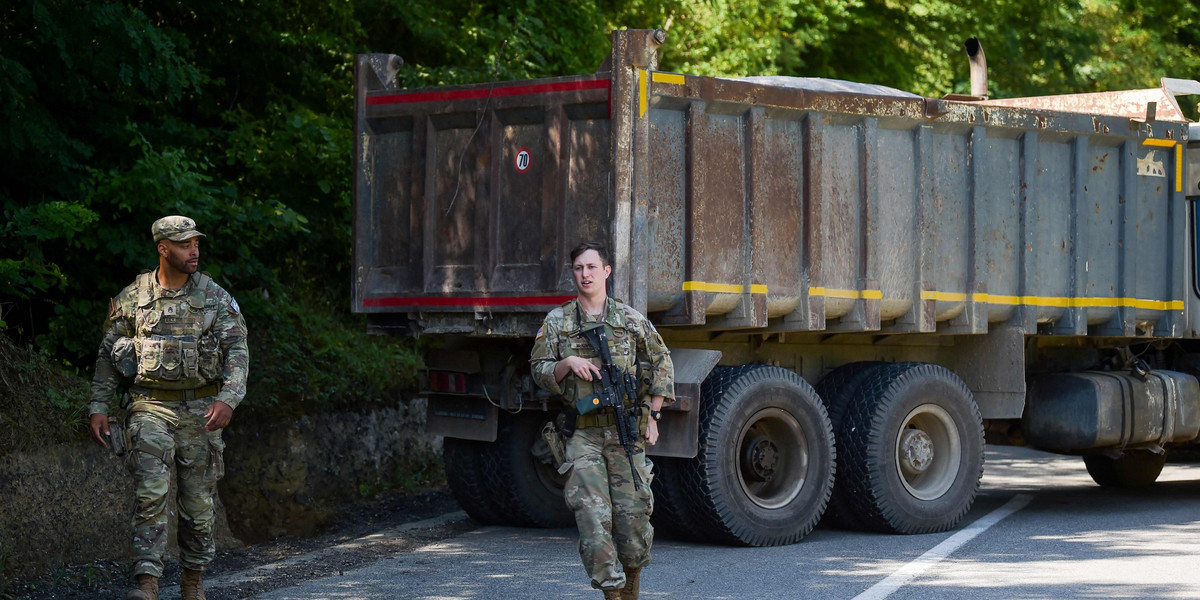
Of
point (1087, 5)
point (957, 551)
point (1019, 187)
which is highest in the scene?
point (1087, 5)

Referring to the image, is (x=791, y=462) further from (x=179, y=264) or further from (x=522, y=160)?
(x=179, y=264)

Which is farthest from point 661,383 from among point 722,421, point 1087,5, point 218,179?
point 1087,5

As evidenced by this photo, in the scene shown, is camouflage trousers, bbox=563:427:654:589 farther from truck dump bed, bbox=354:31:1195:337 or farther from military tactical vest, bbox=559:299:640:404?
truck dump bed, bbox=354:31:1195:337

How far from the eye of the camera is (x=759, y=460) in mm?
8648

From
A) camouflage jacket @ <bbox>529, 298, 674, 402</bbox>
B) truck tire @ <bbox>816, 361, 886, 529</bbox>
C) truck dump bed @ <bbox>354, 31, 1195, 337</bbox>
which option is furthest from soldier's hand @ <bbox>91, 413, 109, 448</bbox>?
truck tire @ <bbox>816, 361, 886, 529</bbox>

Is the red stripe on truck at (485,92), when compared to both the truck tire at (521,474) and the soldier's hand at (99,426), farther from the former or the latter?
the soldier's hand at (99,426)

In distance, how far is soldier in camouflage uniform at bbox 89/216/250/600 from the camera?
6648mm

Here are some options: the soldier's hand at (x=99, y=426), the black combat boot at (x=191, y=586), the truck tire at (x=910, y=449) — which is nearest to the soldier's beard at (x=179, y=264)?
the soldier's hand at (x=99, y=426)

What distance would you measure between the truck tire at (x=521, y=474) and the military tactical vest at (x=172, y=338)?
9.23 feet

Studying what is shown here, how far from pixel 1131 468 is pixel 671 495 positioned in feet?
17.4

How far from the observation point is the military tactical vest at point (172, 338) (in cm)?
672

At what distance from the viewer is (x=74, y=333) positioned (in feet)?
31.5

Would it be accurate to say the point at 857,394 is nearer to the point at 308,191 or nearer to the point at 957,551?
the point at 957,551

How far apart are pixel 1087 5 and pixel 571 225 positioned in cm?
1650
